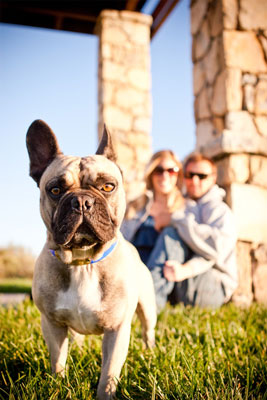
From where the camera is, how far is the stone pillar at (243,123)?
343 cm

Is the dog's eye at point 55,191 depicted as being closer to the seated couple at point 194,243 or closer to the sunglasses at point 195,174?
the seated couple at point 194,243

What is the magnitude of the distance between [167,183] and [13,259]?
655 centimetres

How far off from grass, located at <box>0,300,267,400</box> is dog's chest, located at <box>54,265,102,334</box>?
23 cm

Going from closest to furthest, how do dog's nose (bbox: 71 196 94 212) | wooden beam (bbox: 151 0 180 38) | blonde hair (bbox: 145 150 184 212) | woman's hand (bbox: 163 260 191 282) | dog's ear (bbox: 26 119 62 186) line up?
dog's nose (bbox: 71 196 94 212) → dog's ear (bbox: 26 119 62 186) → woman's hand (bbox: 163 260 191 282) → blonde hair (bbox: 145 150 184 212) → wooden beam (bbox: 151 0 180 38)

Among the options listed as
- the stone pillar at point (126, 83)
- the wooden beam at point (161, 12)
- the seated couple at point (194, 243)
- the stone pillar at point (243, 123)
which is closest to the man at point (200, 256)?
the seated couple at point (194, 243)

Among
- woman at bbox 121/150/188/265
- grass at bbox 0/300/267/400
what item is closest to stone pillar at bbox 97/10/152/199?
woman at bbox 121/150/188/265

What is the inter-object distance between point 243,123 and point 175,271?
1.67 meters

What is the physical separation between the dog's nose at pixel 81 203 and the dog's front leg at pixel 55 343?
0.59 metres

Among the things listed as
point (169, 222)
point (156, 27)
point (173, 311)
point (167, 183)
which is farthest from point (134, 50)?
point (173, 311)

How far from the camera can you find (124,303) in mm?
1564

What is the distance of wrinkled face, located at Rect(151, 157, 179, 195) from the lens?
3.53m

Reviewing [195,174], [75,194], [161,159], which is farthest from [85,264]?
[161,159]

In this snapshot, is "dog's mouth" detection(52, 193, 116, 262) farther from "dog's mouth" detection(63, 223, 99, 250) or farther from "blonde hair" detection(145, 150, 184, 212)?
"blonde hair" detection(145, 150, 184, 212)

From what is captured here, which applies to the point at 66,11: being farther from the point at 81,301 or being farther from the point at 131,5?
the point at 81,301
